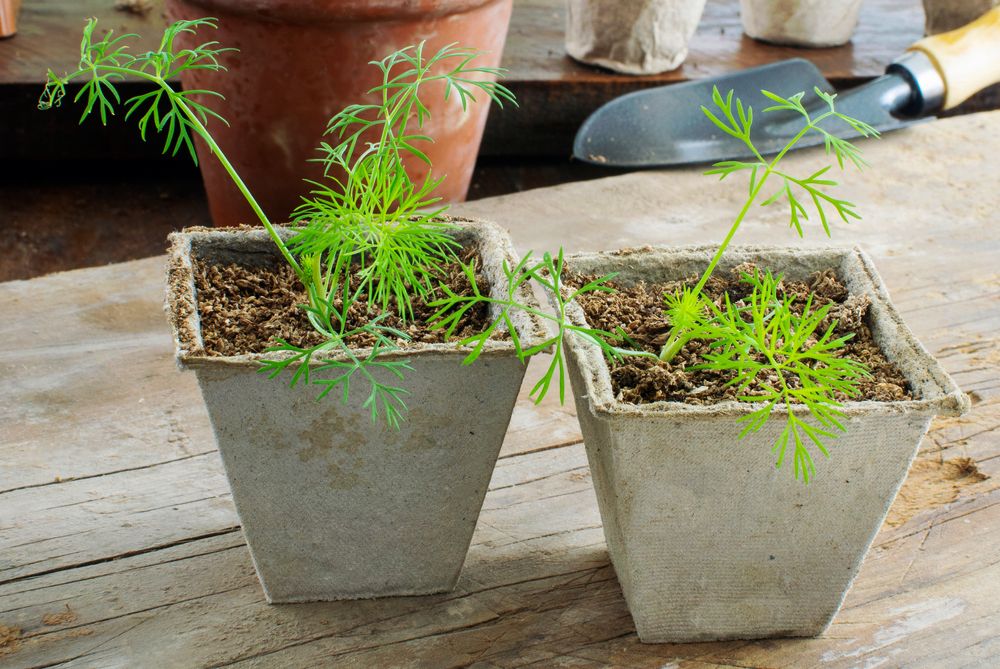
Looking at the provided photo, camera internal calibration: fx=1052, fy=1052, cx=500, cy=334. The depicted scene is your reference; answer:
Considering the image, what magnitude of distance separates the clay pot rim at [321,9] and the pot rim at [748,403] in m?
0.61

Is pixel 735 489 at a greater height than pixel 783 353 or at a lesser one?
lesser

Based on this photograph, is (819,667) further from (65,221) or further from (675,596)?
(65,221)

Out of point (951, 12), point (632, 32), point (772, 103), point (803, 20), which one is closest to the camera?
point (772, 103)

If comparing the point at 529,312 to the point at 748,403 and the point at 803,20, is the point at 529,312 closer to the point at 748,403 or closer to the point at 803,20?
the point at 748,403

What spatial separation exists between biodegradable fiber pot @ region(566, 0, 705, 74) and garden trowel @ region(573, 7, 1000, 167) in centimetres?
25

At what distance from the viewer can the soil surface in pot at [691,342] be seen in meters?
0.73

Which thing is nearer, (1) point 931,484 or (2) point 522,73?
(1) point 931,484

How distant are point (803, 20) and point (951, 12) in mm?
280

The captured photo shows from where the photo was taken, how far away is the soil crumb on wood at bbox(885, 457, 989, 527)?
978 millimetres

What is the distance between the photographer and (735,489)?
0.74 meters

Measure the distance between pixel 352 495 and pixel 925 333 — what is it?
732 mm

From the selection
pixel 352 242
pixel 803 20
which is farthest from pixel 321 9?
pixel 803 20

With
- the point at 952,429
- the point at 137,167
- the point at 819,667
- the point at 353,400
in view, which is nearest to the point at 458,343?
the point at 353,400

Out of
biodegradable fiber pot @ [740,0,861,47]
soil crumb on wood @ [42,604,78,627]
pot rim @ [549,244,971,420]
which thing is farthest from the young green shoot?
biodegradable fiber pot @ [740,0,861,47]
